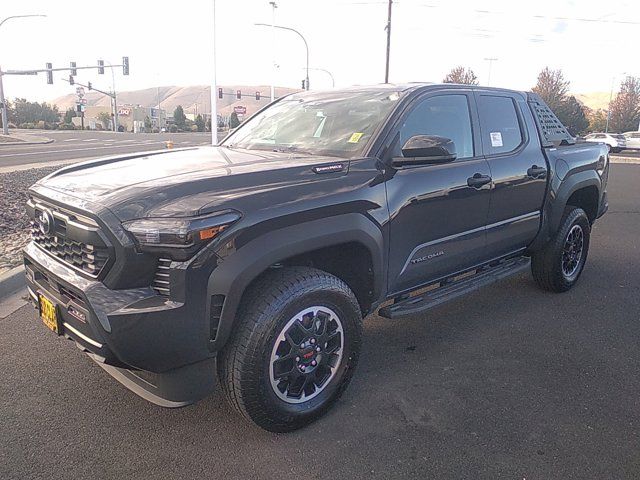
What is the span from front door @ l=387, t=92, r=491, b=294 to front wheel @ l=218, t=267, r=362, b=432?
0.55 meters

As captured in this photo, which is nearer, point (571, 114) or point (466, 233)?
point (466, 233)

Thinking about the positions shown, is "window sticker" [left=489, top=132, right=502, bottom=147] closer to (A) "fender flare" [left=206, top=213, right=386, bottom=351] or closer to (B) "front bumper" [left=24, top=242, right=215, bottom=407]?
(A) "fender flare" [left=206, top=213, right=386, bottom=351]

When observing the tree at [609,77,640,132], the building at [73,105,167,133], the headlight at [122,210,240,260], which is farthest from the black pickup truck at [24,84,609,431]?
the tree at [609,77,640,132]

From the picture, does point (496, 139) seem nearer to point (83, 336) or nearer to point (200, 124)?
point (83, 336)

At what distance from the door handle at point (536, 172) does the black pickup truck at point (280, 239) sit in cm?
4

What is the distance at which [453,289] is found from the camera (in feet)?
12.8

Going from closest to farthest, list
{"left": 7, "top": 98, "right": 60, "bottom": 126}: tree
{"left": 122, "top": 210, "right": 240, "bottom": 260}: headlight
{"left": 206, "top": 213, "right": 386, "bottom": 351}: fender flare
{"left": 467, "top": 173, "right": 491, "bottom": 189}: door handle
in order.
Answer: {"left": 122, "top": 210, "right": 240, "bottom": 260}: headlight
{"left": 206, "top": 213, "right": 386, "bottom": 351}: fender flare
{"left": 467, "top": 173, "right": 491, "bottom": 189}: door handle
{"left": 7, "top": 98, "right": 60, "bottom": 126}: tree

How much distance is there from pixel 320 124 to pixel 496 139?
143cm

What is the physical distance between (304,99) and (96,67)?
41.8m

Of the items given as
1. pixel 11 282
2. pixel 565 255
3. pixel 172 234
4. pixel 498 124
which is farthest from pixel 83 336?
pixel 565 255

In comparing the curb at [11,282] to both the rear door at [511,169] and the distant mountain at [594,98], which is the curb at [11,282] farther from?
the distant mountain at [594,98]

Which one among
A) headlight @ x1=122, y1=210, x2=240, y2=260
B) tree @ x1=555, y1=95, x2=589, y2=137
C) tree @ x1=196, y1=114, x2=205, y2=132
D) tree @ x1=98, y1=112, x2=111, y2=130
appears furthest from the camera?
tree @ x1=98, y1=112, x2=111, y2=130

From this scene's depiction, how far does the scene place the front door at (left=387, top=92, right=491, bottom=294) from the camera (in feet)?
10.7

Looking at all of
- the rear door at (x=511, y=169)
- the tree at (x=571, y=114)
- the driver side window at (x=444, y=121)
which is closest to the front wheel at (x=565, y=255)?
the rear door at (x=511, y=169)
